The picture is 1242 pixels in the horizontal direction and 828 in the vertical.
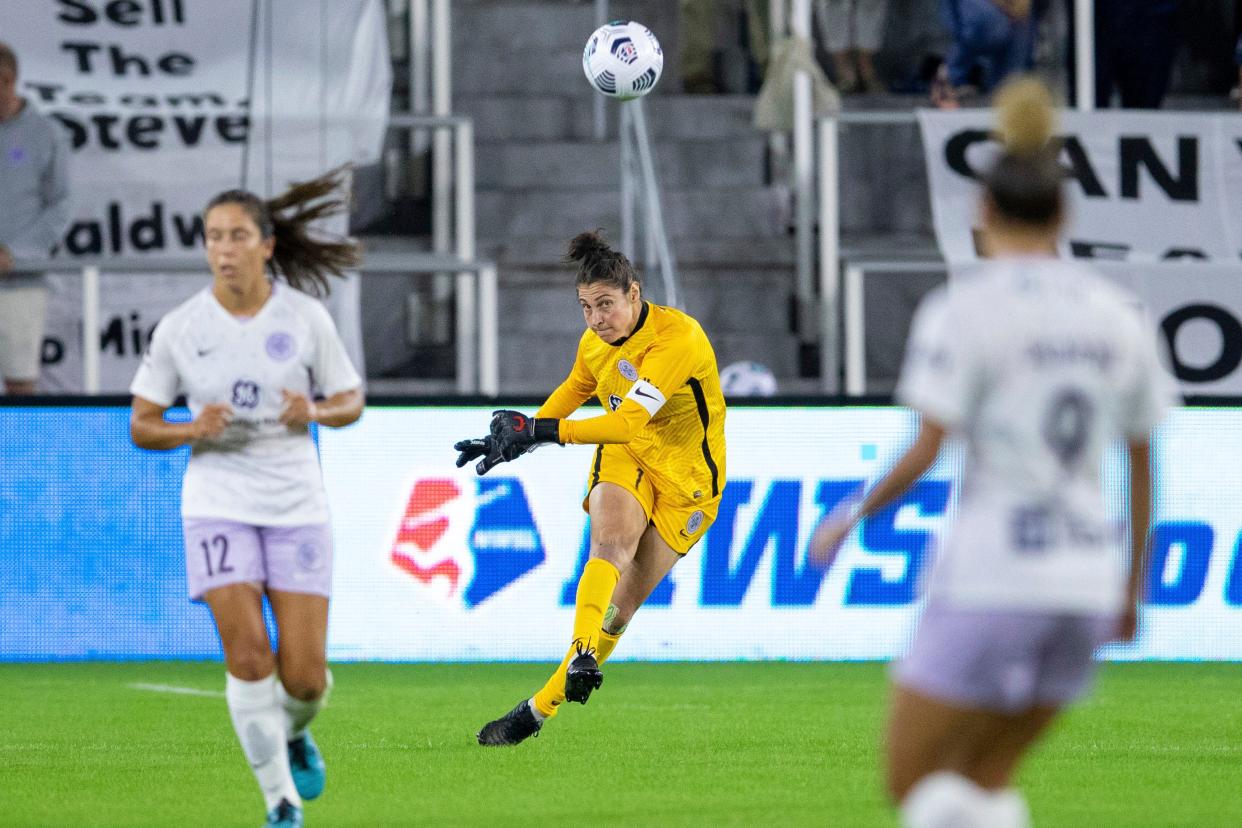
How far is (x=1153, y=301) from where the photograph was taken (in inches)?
580

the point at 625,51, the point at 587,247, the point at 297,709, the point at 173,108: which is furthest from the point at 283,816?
the point at 173,108

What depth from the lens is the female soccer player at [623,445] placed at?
28.7 feet

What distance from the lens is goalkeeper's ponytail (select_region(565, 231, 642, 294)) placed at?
877cm

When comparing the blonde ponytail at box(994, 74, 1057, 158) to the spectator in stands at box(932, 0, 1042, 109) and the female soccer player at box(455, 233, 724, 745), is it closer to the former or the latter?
the female soccer player at box(455, 233, 724, 745)

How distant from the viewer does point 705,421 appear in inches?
364

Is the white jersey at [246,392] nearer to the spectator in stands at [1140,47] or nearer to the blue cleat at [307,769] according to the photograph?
the blue cleat at [307,769]

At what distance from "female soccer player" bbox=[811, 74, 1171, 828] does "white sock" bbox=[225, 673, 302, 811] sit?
98.1 inches

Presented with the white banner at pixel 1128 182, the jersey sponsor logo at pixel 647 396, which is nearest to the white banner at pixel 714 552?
the white banner at pixel 1128 182

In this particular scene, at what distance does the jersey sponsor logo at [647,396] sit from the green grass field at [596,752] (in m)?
1.42

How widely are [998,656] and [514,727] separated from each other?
4.70m

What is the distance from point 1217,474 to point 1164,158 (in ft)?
11.2

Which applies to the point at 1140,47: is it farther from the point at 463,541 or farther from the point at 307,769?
the point at 307,769

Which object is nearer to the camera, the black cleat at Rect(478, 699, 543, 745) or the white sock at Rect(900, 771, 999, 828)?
the white sock at Rect(900, 771, 999, 828)

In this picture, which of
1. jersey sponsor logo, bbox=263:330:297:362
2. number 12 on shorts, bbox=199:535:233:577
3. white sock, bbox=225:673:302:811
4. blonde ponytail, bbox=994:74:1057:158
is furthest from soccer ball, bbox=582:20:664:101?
blonde ponytail, bbox=994:74:1057:158
